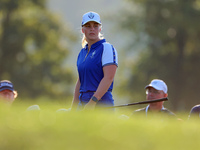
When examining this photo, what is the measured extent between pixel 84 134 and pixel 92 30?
343 centimetres

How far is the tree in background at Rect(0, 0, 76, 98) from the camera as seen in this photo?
38344 millimetres

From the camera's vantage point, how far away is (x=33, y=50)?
41.7 metres

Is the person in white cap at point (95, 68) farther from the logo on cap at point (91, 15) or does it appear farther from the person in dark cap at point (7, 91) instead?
the person in dark cap at point (7, 91)

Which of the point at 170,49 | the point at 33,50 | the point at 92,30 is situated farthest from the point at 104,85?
the point at 33,50

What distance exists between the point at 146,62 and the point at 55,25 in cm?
1050

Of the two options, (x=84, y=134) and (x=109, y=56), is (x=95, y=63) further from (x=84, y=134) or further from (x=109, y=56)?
(x=84, y=134)

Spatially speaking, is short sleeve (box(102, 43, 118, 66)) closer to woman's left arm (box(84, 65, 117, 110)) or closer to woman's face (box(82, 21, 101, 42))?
woman's left arm (box(84, 65, 117, 110))

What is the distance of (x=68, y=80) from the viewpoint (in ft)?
138

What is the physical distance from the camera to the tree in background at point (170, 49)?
34906mm

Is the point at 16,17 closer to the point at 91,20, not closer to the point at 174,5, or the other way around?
the point at 174,5

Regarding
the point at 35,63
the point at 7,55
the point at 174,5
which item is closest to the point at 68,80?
the point at 35,63

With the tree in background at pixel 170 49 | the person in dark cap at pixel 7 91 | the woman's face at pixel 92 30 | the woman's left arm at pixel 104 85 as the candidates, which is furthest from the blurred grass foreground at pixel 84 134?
the tree in background at pixel 170 49

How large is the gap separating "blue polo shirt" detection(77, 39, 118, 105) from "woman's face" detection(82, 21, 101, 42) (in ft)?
0.24

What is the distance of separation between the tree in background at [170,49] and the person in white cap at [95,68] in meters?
28.3
